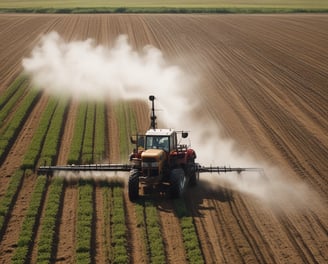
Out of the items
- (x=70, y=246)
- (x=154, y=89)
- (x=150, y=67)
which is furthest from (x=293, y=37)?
(x=70, y=246)

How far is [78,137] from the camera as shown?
27.6m

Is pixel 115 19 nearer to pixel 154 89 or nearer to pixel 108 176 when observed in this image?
pixel 154 89

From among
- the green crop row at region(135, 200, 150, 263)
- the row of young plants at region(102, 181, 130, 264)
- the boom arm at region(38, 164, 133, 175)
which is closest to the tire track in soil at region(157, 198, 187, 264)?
the green crop row at region(135, 200, 150, 263)

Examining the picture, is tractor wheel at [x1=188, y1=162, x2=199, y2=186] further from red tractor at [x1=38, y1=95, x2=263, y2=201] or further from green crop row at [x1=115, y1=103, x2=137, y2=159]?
green crop row at [x1=115, y1=103, x2=137, y2=159]

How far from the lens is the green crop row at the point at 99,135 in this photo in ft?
82.2

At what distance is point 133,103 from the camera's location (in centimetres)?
3384

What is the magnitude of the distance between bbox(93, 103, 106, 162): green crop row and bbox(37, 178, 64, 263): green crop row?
3.28 m

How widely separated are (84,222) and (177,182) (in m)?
3.45

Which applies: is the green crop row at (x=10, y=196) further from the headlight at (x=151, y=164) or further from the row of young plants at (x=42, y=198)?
the headlight at (x=151, y=164)

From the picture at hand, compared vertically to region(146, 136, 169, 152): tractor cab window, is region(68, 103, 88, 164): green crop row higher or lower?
higher

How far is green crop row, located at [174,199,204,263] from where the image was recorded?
1635cm

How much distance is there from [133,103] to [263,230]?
56.3ft

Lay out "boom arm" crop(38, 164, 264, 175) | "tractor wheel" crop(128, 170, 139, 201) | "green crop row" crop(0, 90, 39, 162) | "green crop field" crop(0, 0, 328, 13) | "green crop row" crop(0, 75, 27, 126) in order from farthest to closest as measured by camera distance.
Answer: "green crop field" crop(0, 0, 328, 13) < "green crop row" crop(0, 75, 27, 126) < "green crop row" crop(0, 90, 39, 162) < "boom arm" crop(38, 164, 264, 175) < "tractor wheel" crop(128, 170, 139, 201)

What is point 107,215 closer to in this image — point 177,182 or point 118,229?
point 118,229
